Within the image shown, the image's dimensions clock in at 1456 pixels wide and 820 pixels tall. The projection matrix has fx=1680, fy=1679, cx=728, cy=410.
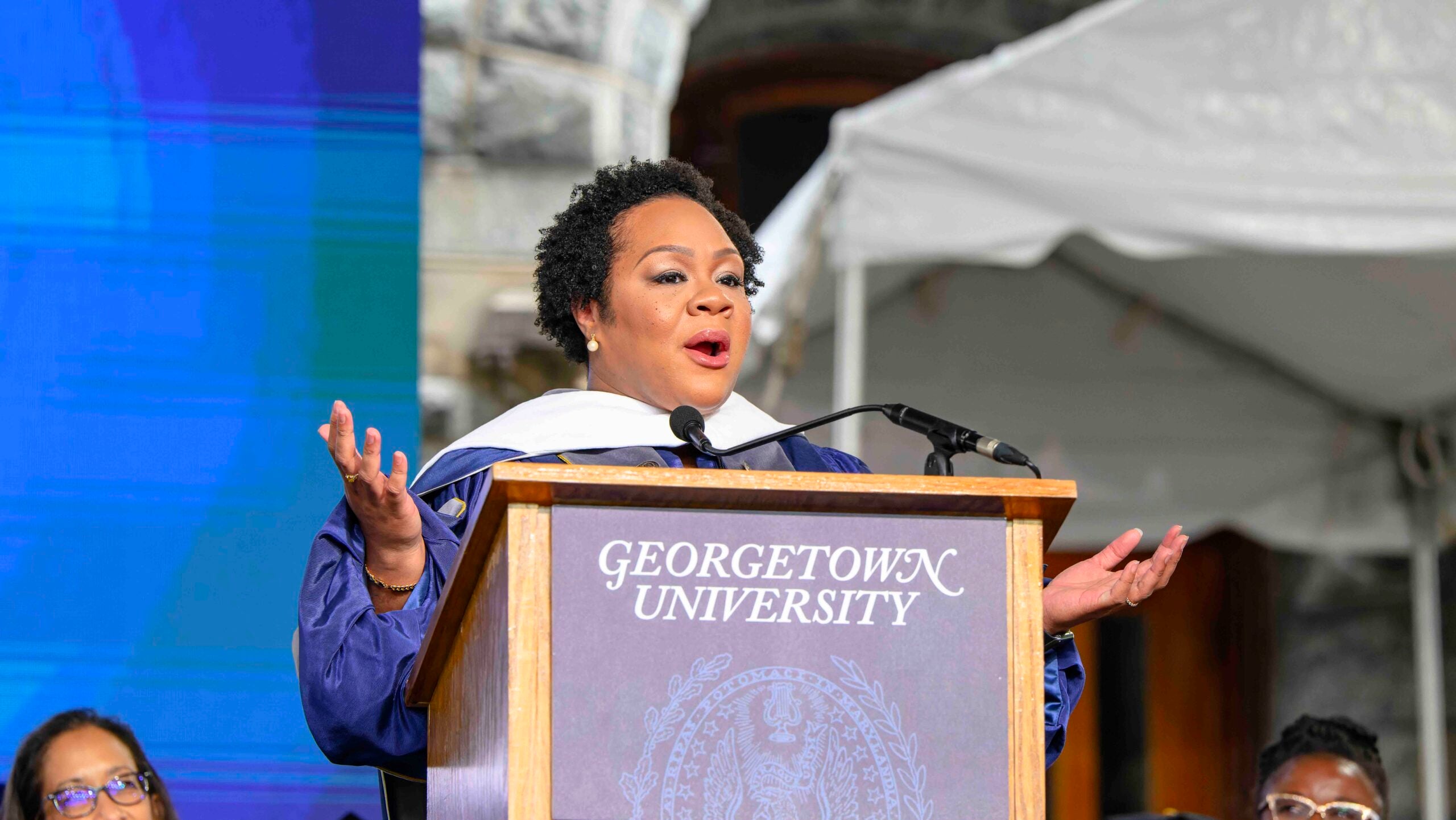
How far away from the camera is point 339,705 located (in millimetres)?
1999

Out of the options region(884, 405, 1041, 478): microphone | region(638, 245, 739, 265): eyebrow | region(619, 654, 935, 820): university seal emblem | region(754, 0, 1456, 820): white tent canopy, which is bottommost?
region(619, 654, 935, 820): university seal emblem

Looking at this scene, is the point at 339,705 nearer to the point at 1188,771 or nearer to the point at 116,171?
the point at 116,171

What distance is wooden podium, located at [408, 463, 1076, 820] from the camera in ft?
5.09

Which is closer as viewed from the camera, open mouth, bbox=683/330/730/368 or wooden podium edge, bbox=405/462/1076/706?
wooden podium edge, bbox=405/462/1076/706

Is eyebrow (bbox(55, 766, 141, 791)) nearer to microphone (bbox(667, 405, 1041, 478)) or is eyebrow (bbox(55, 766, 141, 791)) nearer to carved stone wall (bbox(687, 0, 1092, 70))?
microphone (bbox(667, 405, 1041, 478))

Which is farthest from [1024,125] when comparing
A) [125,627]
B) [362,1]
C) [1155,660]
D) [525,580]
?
[1155,660]

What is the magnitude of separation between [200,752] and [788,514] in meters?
1.96

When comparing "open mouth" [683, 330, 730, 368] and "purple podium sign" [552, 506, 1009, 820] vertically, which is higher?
"open mouth" [683, 330, 730, 368]

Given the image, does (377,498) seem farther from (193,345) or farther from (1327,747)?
→ (1327,747)

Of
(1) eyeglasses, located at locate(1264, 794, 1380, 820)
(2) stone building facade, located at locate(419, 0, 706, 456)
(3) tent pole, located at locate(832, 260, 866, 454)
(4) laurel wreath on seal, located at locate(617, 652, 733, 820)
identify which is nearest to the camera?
(4) laurel wreath on seal, located at locate(617, 652, 733, 820)

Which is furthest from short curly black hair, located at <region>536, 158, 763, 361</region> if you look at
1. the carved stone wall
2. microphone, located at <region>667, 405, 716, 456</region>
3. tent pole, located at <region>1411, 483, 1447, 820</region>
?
the carved stone wall

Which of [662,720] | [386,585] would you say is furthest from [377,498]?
[662,720]

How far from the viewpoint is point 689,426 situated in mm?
2023

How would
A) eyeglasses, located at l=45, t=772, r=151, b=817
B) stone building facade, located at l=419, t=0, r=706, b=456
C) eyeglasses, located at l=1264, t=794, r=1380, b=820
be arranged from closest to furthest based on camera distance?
eyeglasses, located at l=45, t=772, r=151, b=817 → eyeglasses, located at l=1264, t=794, r=1380, b=820 → stone building facade, located at l=419, t=0, r=706, b=456
